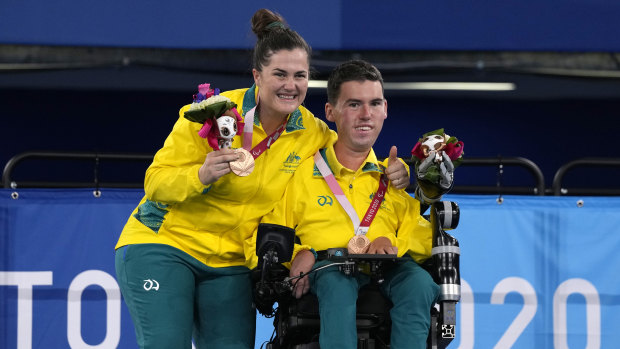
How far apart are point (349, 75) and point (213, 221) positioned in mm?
812

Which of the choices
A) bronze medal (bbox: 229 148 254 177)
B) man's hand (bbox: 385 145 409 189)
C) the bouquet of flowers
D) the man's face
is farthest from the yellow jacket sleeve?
the bouquet of flowers

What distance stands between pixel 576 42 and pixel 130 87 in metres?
4.55

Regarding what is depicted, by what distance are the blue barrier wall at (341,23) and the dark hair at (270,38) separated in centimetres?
348

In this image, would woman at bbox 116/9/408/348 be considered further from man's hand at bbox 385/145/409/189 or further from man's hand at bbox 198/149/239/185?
man's hand at bbox 198/149/239/185

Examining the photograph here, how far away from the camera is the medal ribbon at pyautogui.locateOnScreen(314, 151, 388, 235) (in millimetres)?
3418

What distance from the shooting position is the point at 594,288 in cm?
514

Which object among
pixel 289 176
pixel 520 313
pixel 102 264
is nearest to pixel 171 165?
pixel 289 176

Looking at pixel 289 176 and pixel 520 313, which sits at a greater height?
pixel 289 176

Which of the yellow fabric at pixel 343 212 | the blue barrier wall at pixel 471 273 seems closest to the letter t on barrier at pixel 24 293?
the blue barrier wall at pixel 471 273

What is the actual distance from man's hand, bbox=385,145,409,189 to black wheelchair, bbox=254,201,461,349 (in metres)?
0.25

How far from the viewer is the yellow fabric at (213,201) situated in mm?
3434

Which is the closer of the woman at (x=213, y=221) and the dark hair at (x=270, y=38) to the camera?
the woman at (x=213, y=221)

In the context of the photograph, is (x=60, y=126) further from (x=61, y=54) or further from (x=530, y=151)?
(x=530, y=151)

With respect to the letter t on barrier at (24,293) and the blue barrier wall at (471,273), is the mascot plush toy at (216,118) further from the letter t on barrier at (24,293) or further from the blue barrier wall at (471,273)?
the letter t on barrier at (24,293)
